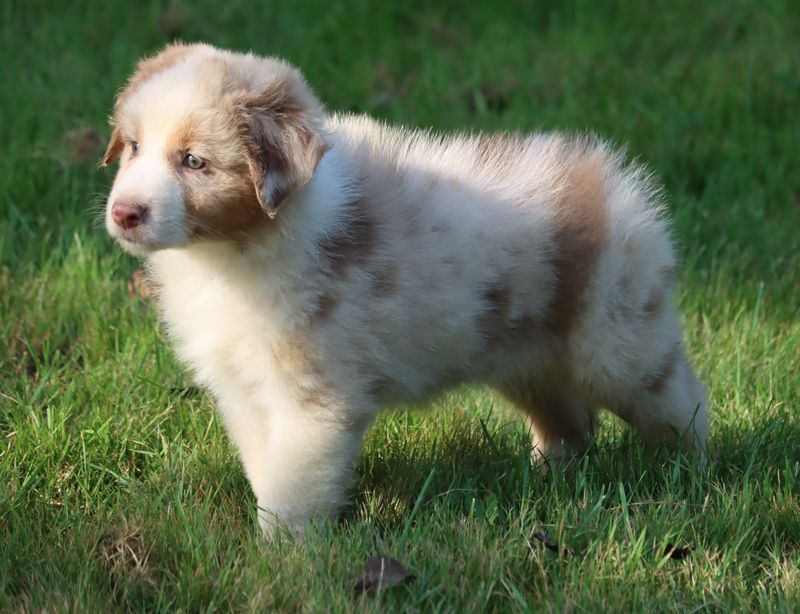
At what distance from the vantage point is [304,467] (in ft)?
10.8

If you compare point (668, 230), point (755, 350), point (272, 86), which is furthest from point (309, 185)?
point (755, 350)

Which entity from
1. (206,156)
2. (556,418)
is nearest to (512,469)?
(556,418)

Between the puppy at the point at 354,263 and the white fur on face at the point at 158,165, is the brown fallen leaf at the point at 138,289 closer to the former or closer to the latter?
the puppy at the point at 354,263

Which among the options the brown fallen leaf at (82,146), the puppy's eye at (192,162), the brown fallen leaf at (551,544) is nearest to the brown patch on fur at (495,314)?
the brown fallen leaf at (551,544)

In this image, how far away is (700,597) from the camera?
3.14 metres

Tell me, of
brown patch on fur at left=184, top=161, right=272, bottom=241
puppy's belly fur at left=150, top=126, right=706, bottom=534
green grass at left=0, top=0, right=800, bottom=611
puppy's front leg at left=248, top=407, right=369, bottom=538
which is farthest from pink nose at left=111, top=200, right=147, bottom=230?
green grass at left=0, top=0, right=800, bottom=611

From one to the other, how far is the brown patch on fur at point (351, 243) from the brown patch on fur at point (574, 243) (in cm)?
60

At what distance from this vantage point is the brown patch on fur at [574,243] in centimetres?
369

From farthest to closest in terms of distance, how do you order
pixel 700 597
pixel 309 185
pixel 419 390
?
pixel 419 390, pixel 309 185, pixel 700 597

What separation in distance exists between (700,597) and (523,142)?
1522 mm

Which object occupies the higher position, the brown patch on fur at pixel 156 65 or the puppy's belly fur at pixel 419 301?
the brown patch on fur at pixel 156 65

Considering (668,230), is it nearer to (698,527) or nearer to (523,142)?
(523,142)

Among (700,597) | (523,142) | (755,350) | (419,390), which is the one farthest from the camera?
(755,350)

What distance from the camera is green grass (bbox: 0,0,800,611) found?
3.16 m
